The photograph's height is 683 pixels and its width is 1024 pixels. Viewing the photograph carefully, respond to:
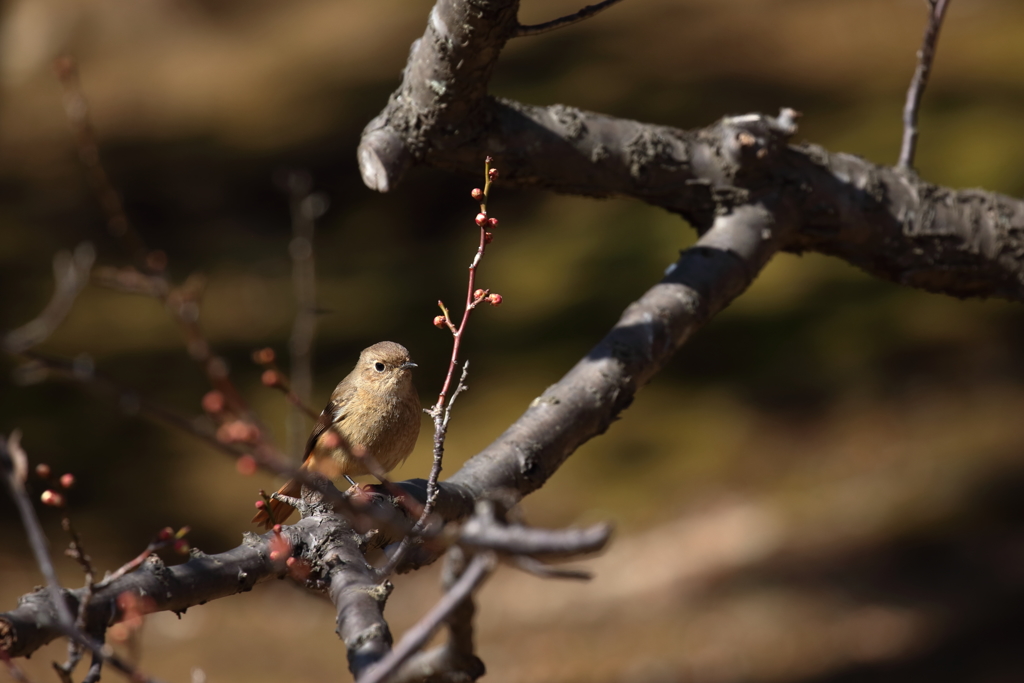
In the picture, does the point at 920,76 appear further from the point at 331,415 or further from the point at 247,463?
the point at 247,463

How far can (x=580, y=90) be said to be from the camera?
37.3 ft

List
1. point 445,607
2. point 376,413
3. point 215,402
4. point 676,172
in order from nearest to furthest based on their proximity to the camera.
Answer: point 445,607 < point 215,402 < point 676,172 < point 376,413

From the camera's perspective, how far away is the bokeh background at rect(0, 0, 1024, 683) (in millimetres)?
5898

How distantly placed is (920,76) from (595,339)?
4613 mm

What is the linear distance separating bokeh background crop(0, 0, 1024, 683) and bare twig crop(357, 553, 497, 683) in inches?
19.0

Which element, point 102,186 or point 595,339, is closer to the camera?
point 102,186

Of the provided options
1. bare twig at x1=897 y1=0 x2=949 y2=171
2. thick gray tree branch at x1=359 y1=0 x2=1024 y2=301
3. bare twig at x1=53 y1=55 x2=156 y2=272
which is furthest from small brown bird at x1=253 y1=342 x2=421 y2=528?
bare twig at x1=897 y1=0 x2=949 y2=171

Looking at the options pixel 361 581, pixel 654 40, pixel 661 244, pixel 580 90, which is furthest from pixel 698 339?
pixel 361 581

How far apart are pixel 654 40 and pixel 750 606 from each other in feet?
28.2

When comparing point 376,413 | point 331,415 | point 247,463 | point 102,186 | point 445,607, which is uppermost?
point 331,415

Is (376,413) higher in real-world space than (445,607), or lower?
higher

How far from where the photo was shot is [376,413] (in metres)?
3.67

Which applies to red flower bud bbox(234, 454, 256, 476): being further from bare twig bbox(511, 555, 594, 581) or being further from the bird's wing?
the bird's wing

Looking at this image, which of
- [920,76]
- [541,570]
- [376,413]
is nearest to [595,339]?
[920,76]
